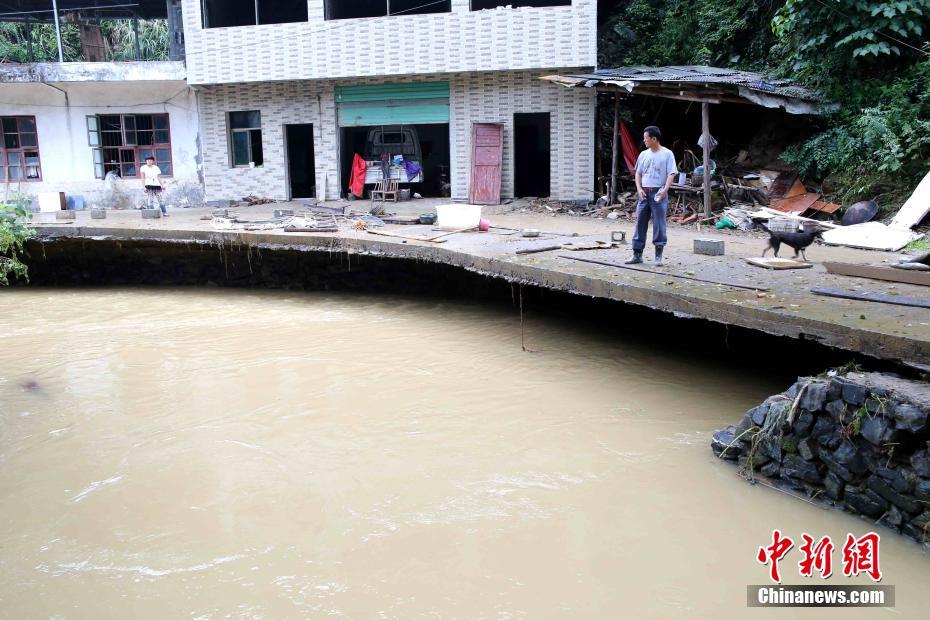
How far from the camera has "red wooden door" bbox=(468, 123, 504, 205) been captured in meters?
16.5

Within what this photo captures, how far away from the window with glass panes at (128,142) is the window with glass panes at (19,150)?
154 cm

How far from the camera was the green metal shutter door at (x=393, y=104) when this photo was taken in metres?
16.9

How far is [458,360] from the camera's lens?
891cm

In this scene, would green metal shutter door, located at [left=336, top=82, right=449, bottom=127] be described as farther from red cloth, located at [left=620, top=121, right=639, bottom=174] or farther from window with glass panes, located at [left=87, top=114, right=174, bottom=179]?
window with glass panes, located at [left=87, top=114, right=174, bottom=179]

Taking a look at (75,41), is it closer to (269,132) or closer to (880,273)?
(269,132)

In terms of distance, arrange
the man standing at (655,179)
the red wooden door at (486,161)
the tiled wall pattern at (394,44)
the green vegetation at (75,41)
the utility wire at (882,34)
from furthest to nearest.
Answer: the green vegetation at (75,41), the red wooden door at (486,161), the tiled wall pattern at (394,44), the utility wire at (882,34), the man standing at (655,179)

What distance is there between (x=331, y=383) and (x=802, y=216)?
29.4ft

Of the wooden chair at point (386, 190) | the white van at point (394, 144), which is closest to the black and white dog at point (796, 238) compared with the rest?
the wooden chair at point (386, 190)

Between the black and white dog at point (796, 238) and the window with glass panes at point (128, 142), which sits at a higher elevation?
the window with glass panes at point (128, 142)

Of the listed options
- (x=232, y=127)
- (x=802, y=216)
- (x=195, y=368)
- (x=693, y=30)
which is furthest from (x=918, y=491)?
(x=232, y=127)

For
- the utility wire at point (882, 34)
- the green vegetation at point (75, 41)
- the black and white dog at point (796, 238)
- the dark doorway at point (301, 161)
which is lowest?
the black and white dog at point (796, 238)

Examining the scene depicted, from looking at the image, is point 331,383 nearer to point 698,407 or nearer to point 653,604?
point 698,407

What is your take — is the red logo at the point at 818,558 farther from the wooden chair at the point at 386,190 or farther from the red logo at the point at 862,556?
the wooden chair at the point at 386,190

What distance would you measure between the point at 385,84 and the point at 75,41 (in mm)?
15496
